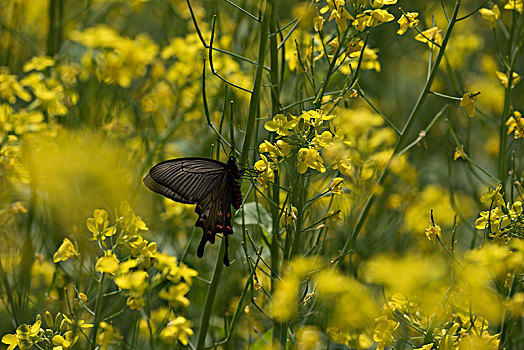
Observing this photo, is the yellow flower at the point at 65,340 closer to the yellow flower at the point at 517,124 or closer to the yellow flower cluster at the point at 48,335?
the yellow flower cluster at the point at 48,335

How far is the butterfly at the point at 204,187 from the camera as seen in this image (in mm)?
1564

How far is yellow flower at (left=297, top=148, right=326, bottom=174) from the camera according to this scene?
55.7 inches

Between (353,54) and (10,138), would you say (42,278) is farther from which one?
(353,54)

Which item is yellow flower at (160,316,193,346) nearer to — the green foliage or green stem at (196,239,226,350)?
the green foliage

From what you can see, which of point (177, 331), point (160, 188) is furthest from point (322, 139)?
point (177, 331)

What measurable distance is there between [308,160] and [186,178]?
0.36 meters

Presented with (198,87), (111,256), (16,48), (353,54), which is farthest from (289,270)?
(16,48)

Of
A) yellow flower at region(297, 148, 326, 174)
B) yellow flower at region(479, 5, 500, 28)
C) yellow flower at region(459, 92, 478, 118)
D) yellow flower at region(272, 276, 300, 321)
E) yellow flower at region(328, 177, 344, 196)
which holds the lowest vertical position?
yellow flower at region(272, 276, 300, 321)

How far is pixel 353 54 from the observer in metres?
1.58

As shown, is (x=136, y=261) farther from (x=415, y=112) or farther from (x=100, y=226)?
(x=415, y=112)

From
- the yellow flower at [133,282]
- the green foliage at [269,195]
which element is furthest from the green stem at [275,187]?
the yellow flower at [133,282]

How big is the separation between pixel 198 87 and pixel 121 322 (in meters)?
1.05

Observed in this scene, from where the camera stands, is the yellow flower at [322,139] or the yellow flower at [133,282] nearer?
the yellow flower at [133,282]

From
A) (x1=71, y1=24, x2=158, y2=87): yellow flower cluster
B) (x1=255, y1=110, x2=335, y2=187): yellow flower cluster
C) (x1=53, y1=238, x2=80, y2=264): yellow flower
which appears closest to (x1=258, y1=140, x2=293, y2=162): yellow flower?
(x1=255, y1=110, x2=335, y2=187): yellow flower cluster
